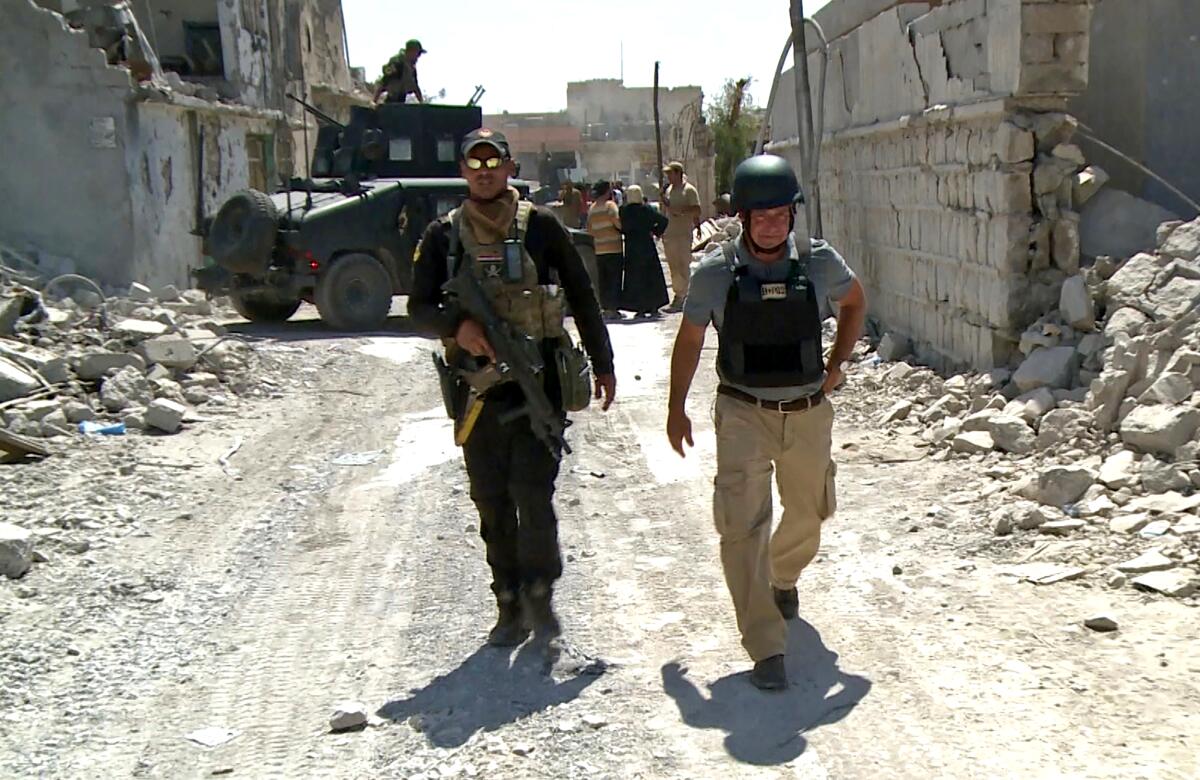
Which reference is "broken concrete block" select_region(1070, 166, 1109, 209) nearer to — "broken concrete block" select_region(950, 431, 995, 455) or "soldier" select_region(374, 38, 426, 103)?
"broken concrete block" select_region(950, 431, 995, 455)

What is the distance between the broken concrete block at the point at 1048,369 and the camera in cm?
660

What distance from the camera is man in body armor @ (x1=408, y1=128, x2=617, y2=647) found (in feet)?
13.5

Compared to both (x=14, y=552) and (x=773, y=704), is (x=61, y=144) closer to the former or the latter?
(x=14, y=552)

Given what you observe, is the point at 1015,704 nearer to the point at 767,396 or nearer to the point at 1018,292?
the point at 767,396

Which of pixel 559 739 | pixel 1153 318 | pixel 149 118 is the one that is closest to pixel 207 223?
pixel 149 118

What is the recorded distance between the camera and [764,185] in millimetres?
3727

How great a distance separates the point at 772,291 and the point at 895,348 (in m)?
5.46

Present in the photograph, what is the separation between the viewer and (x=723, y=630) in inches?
170

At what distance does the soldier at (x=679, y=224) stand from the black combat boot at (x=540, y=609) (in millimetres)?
10106

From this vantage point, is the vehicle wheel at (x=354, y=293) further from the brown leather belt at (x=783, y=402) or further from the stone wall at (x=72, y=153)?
the brown leather belt at (x=783, y=402)

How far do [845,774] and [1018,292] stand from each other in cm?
455

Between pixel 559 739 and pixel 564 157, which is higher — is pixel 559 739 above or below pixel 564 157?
below

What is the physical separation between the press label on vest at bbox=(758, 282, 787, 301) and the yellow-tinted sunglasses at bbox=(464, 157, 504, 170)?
0.97 meters

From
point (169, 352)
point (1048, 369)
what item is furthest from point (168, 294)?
point (1048, 369)
